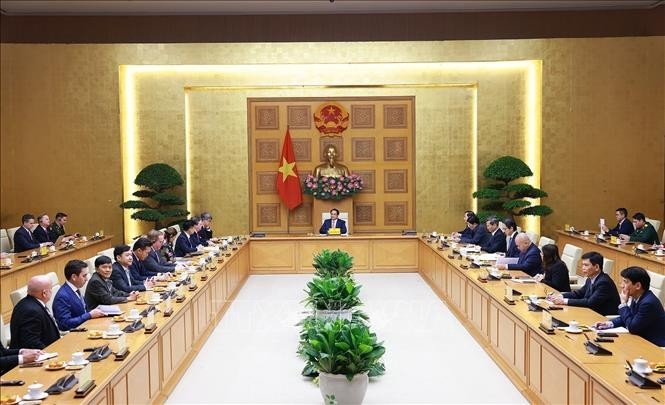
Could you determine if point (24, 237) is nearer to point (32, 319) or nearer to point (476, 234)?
point (32, 319)

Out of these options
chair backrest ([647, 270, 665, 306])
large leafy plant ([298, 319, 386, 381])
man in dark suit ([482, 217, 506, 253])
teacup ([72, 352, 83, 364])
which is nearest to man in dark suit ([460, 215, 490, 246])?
man in dark suit ([482, 217, 506, 253])

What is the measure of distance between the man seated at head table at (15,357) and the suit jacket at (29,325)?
0.76ft

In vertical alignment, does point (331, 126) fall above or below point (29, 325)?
above

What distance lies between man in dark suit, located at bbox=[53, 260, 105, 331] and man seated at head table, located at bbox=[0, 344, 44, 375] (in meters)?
0.95

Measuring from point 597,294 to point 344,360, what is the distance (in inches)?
95.1

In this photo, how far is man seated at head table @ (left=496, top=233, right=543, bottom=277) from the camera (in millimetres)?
7520

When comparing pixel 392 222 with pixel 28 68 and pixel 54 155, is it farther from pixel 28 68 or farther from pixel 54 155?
pixel 28 68

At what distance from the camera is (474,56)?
1244 cm

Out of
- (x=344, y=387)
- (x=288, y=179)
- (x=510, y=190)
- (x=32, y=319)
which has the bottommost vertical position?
(x=344, y=387)

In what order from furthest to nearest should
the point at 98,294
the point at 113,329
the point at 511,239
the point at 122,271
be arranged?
the point at 511,239, the point at 122,271, the point at 98,294, the point at 113,329

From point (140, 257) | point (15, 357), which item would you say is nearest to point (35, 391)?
point (15, 357)

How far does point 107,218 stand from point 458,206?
6.75 m

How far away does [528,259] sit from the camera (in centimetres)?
758

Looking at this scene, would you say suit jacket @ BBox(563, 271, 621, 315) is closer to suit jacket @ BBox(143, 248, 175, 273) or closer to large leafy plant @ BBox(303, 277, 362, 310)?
large leafy plant @ BBox(303, 277, 362, 310)
